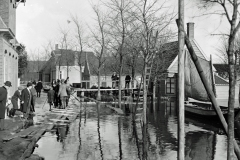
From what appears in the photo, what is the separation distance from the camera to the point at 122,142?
12.7 m

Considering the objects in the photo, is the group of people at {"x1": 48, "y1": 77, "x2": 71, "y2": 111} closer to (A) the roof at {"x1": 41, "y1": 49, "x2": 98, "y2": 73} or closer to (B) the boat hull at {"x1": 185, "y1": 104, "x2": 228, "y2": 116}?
(B) the boat hull at {"x1": 185, "y1": 104, "x2": 228, "y2": 116}

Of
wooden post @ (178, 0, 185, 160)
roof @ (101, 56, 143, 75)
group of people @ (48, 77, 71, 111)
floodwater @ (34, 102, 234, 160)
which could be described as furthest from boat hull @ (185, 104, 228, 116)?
wooden post @ (178, 0, 185, 160)

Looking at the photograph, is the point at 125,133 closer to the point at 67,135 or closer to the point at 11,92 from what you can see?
the point at 67,135

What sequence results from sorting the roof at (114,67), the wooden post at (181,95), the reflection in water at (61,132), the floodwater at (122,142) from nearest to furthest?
the wooden post at (181,95) → the floodwater at (122,142) → the reflection in water at (61,132) → the roof at (114,67)

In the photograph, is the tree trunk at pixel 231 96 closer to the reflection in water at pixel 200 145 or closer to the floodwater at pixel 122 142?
the floodwater at pixel 122 142

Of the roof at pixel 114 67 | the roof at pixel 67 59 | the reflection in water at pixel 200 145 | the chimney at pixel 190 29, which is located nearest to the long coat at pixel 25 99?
the reflection in water at pixel 200 145

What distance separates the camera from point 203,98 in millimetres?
22875

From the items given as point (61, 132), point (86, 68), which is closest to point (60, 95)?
point (61, 132)

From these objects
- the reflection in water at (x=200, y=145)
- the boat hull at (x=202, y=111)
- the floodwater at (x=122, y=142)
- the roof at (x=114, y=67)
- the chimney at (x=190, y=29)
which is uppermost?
the chimney at (x=190, y=29)

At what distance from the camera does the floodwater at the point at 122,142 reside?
419 inches

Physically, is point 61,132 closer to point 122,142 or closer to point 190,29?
point 122,142

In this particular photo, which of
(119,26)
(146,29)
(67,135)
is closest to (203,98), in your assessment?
(119,26)

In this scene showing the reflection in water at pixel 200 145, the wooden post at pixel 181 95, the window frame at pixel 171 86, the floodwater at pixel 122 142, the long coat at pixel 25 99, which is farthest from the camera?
the window frame at pixel 171 86

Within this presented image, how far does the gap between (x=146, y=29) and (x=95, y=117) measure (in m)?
6.70
